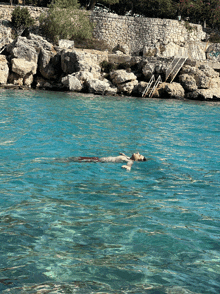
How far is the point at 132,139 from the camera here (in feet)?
42.3

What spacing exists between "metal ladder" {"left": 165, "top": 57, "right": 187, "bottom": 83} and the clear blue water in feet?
79.7

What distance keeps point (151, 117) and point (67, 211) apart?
14.7 metres

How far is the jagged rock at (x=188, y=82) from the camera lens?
1348 inches

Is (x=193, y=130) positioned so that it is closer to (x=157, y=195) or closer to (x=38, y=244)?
(x=157, y=195)

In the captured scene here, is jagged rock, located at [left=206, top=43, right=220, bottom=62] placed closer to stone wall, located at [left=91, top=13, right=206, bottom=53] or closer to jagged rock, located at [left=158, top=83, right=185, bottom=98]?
stone wall, located at [left=91, top=13, right=206, bottom=53]

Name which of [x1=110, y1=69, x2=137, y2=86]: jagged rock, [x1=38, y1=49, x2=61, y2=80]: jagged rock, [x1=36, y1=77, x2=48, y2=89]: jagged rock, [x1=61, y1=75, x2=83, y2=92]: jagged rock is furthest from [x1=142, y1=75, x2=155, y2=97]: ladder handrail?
[x1=36, y1=77, x2=48, y2=89]: jagged rock

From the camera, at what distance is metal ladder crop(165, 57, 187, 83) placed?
3497 centimetres

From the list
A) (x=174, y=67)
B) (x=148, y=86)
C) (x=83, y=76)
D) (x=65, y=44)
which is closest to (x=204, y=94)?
(x=174, y=67)

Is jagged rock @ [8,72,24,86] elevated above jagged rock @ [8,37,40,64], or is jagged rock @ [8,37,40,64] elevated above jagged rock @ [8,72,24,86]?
jagged rock @ [8,37,40,64]

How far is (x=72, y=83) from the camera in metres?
32.4

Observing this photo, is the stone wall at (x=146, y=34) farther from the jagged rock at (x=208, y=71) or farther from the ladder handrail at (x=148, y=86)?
the ladder handrail at (x=148, y=86)

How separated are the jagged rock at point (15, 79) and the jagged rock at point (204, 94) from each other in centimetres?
1635

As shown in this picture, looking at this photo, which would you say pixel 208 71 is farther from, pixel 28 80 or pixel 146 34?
pixel 28 80

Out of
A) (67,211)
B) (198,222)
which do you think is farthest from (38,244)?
(198,222)
